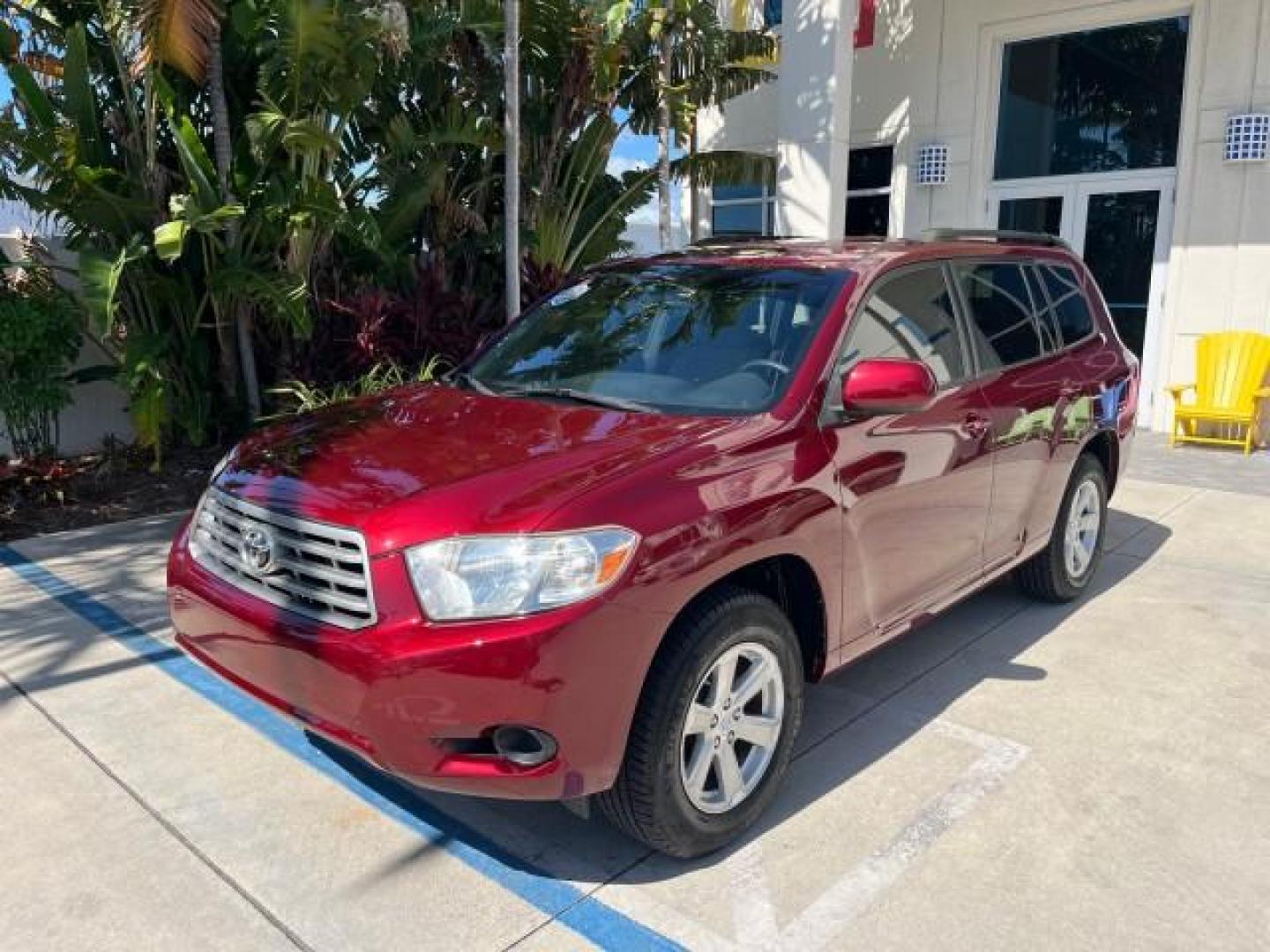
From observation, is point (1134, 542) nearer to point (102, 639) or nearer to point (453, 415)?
point (453, 415)

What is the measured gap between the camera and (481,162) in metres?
10.0

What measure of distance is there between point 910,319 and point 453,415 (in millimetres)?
1823

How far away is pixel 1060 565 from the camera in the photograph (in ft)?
16.4

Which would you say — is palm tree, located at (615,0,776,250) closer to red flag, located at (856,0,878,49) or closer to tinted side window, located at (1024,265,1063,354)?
red flag, located at (856,0,878,49)

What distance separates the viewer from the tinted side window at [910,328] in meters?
3.52

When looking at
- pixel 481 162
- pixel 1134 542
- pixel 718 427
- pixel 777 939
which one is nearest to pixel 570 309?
pixel 718 427

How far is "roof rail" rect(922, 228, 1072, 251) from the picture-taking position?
14.8 feet

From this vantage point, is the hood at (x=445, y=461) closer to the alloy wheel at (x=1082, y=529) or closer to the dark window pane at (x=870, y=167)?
the alloy wheel at (x=1082, y=529)

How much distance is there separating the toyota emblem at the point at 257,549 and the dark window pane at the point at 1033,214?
10173 mm

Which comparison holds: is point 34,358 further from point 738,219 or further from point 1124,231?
point 1124,231

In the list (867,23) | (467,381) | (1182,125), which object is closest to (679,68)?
(867,23)

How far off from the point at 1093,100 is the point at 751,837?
10517mm

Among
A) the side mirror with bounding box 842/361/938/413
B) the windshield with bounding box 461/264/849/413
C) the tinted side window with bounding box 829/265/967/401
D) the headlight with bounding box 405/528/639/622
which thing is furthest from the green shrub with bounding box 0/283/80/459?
the side mirror with bounding box 842/361/938/413

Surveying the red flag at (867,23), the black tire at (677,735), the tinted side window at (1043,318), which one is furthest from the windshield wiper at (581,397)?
the red flag at (867,23)
